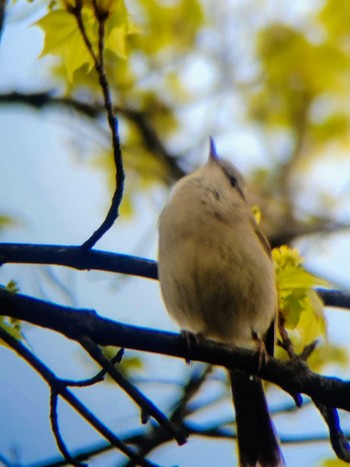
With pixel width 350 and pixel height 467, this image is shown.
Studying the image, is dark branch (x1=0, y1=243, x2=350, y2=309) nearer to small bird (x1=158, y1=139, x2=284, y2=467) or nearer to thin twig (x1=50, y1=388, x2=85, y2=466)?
small bird (x1=158, y1=139, x2=284, y2=467)

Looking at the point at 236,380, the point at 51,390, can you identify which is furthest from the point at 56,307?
the point at 236,380

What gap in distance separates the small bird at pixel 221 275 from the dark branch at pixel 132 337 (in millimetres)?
604

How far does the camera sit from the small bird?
10.3 feet

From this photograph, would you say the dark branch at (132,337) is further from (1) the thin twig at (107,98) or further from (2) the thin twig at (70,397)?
(1) the thin twig at (107,98)

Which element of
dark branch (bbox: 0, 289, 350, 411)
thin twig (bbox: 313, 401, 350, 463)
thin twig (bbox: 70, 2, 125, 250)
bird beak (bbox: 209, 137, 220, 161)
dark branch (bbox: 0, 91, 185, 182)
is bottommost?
thin twig (bbox: 313, 401, 350, 463)

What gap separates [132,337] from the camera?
233 centimetres

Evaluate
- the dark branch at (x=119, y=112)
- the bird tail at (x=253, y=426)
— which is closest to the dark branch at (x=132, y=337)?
the bird tail at (x=253, y=426)

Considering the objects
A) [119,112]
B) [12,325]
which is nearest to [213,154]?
[12,325]

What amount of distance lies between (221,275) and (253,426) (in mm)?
847

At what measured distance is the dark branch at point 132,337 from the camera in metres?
2.34

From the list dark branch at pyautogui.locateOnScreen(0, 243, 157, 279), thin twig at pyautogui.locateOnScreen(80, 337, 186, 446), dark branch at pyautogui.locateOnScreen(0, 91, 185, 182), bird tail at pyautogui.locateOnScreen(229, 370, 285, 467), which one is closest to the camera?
thin twig at pyautogui.locateOnScreen(80, 337, 186, 446)

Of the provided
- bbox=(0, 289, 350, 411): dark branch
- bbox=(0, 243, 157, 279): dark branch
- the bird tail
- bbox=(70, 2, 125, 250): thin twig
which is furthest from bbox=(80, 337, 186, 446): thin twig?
the bird tail

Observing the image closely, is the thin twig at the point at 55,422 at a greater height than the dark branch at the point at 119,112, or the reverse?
the dark branch at the point at 119,112

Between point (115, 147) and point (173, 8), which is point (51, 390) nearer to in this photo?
point (115, 147)
